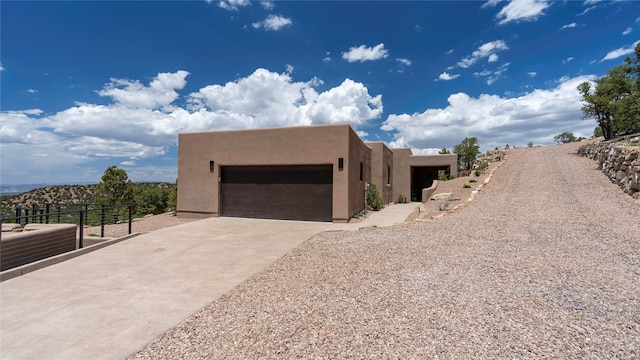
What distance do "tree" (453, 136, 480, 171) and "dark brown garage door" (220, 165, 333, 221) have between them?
93.0ft

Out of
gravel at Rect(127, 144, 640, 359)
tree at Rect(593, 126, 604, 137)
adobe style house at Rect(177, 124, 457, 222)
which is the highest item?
tree at Rect(593, 126, 604, 137)

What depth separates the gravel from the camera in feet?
9.62

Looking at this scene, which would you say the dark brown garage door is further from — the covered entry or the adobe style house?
the covered entry

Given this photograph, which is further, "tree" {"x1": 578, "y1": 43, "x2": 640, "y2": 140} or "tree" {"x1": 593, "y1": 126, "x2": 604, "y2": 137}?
"tree" {"x1": 593, "y1": 126, "x2": 604, "y2": 137}

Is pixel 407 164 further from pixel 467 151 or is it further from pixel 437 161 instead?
pixel 467 151

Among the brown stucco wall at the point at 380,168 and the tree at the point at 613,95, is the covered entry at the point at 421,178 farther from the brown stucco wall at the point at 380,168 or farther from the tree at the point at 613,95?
the tree at the point at 613,95

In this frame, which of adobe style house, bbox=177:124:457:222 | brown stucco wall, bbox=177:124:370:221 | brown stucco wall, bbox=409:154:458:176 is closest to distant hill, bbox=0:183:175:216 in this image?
brown stucco wall, bbox=177:124:370:221

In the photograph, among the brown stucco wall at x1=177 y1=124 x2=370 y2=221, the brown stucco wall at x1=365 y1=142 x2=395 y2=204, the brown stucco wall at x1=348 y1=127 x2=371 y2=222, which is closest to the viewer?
the brown stucco wall at x1=177 y1=124 x2=370 y2=221

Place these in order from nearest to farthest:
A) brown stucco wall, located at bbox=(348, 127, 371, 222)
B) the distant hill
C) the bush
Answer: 1. brown stucco wall, located at bbox=(348, 127, 371, 222)
2. the bush
3. the distant hill

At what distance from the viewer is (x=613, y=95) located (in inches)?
829

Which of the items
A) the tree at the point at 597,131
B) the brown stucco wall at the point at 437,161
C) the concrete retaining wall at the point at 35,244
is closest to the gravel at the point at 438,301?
the concrete retaining wall at the point at 35,244

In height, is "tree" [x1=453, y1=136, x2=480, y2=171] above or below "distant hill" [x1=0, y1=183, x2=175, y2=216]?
above

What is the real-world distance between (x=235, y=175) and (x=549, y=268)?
12.0 m

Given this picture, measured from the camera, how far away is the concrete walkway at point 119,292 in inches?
131
